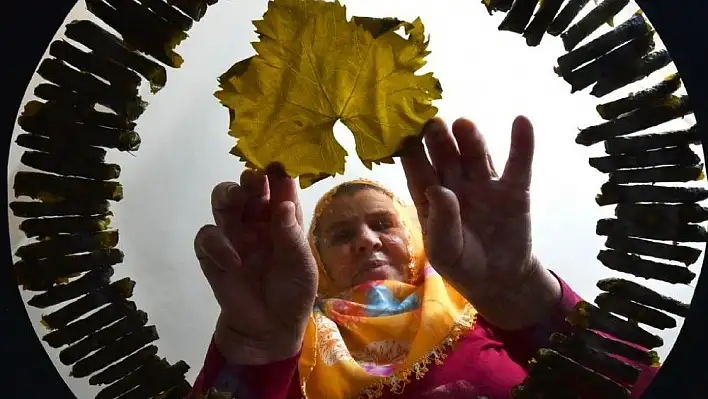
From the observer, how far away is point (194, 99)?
429 millimetres

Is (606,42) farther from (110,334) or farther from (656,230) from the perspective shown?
(110,334)

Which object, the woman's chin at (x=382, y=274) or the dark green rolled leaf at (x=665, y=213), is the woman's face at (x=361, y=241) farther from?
the dark green rolled leaf at (x=665, y=213)

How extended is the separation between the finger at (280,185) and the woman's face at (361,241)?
9 cm

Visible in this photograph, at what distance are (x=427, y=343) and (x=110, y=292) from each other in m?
0.23

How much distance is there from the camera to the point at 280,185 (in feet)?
1.47

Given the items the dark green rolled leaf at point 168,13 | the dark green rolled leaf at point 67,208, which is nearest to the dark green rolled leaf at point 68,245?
the dark green rolled leaf at point 67,208

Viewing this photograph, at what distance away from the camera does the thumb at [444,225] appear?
42 cm

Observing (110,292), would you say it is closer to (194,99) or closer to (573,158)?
(194,99)

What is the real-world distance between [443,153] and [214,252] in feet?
0.47

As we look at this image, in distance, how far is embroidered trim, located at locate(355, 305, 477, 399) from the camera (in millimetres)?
505

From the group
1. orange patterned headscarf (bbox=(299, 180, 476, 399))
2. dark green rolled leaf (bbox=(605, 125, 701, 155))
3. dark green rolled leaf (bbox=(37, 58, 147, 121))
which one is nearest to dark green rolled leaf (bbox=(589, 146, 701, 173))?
dark green rolled leaf (bbox=(605, 125, 701, 155))

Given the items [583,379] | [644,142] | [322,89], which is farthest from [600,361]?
[322,89]

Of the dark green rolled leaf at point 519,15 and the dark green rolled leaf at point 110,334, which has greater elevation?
the dark green rolled leaf at point 519,15

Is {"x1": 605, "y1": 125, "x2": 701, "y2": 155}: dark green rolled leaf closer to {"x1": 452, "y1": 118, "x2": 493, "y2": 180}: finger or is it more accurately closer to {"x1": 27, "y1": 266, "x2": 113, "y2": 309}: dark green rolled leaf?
{"x1": 452, "y1": 118, "x2": 493, "y2": 180}: finger
